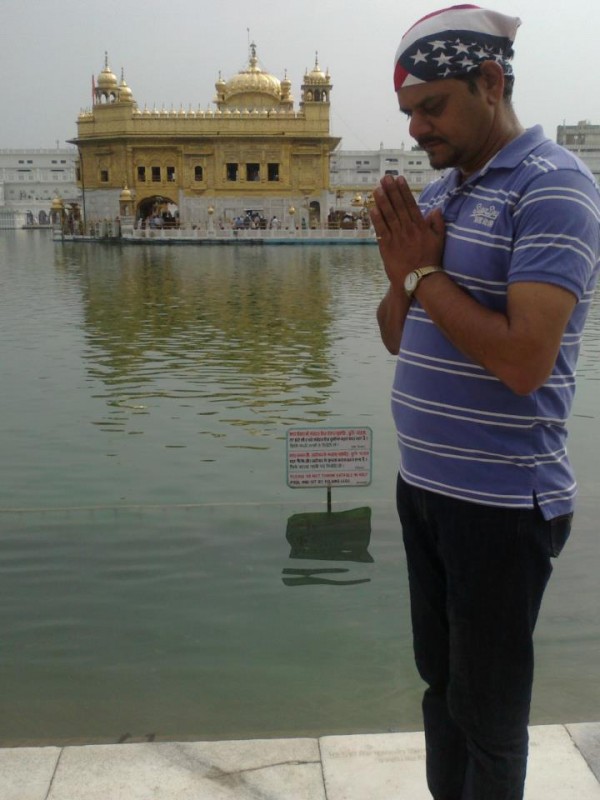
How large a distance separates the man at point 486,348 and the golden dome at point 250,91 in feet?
174

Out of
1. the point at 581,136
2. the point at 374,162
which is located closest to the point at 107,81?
the point at 374,162

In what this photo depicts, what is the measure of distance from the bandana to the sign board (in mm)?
2594

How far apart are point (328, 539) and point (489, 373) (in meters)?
2.70

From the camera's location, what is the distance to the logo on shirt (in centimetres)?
136

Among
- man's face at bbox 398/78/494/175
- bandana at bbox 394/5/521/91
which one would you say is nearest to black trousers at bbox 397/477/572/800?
man's face at bbox 398/78/494/175

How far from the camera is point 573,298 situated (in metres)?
1.29

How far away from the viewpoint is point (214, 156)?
157 ft

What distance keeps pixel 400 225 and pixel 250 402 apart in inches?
220

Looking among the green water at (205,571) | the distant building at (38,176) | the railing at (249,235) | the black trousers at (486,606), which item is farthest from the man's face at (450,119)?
the distant building at (38,176)

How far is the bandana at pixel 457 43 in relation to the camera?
1373 mm

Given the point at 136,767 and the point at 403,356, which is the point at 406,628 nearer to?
the point at 136,767

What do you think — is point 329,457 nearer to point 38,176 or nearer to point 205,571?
point 205,571

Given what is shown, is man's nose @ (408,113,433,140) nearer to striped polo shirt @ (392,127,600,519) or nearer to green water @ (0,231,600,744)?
striped polo shirt @ (392,127,600,519)

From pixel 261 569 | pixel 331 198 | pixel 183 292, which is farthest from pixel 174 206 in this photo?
pixel 261 569
